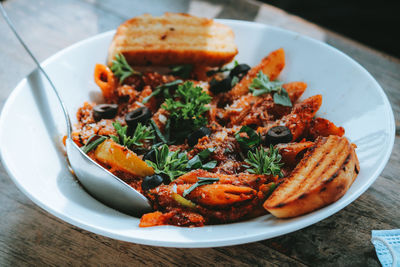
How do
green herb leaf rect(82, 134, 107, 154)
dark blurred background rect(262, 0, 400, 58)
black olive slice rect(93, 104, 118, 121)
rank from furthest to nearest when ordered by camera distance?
dark blurred background rect(262, 0, 400, 58) → black olive slice rect(93, 104, 118, 121) → green herb leaf rect(82, 134, 107, 154)

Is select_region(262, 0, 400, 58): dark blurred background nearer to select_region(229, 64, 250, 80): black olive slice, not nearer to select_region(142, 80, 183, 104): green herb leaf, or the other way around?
select_region(229, 64, 250, 80): black olive slice

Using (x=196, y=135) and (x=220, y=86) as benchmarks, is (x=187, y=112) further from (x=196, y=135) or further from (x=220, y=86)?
(x=220, y=86)

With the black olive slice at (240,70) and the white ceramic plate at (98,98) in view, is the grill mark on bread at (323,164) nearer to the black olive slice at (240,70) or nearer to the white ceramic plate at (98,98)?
the white ceramic plate at (98,98)

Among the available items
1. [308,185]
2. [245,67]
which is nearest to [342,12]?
[245,67]

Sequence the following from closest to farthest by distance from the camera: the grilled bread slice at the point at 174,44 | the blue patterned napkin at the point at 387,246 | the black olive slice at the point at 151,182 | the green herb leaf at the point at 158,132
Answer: the blue patterned napkin at the point at 387,246, the black olive slice at the point at 151,182, the green herb leaf at the point at 158,132, the grilled bread slice at the point at 174,44

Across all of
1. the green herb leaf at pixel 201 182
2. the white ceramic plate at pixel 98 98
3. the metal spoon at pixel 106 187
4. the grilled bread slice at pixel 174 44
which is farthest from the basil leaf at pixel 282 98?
the metal spoon at pixel 106 187

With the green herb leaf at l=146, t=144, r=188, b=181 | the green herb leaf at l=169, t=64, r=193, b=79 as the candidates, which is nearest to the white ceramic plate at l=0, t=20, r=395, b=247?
the green herb leaf at l=146, t=144, r=188, b=181

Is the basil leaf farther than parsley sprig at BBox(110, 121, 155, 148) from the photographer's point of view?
Yes

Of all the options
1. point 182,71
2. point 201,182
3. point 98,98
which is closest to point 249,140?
point 201,182
